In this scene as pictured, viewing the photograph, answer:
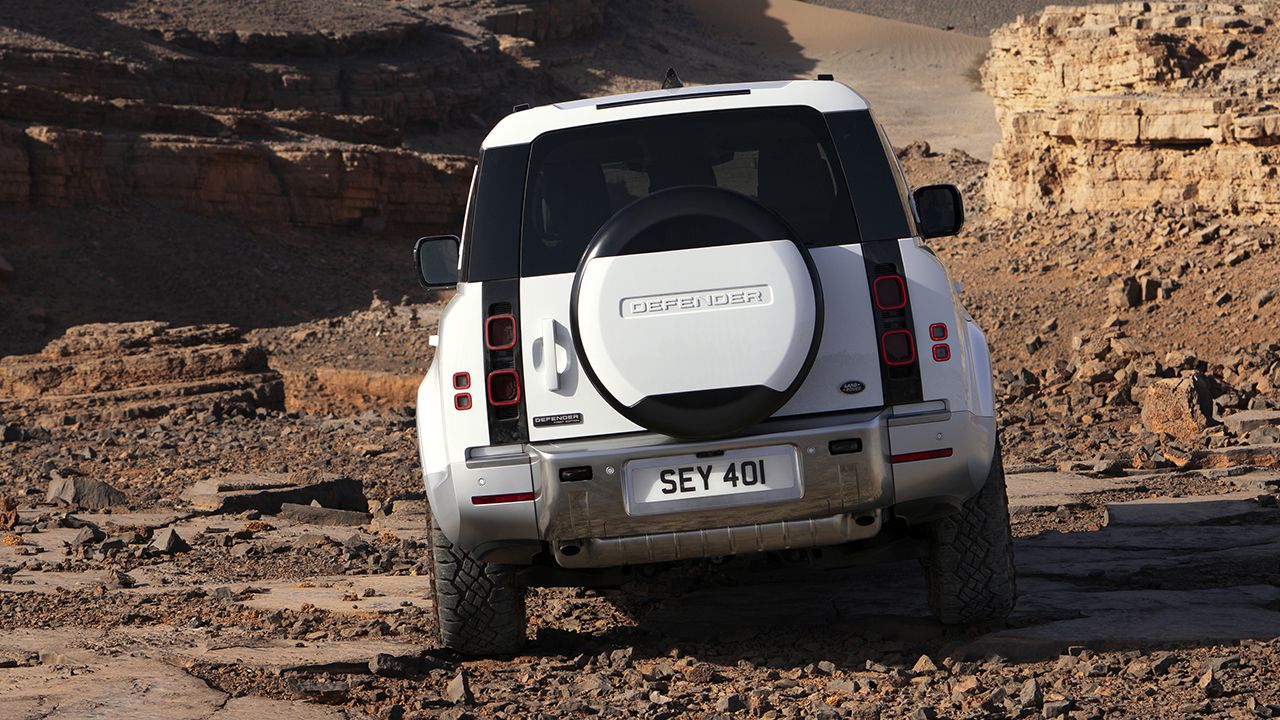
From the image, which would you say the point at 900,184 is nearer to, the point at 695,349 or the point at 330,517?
the point at 695,349

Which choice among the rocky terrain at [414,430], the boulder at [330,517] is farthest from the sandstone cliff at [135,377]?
the boulder at [330,517]

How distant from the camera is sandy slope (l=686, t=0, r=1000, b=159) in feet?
211

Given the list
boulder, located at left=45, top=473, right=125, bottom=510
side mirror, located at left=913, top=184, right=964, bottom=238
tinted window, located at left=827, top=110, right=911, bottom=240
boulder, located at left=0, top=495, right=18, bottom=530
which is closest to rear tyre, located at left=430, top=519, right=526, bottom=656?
tinted window, located at left=827, top=110, right=911, bottom=240

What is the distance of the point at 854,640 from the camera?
18.3 ft

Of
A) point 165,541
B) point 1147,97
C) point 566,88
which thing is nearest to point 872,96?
point 566,88

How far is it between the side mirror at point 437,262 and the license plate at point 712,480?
136 centimetres

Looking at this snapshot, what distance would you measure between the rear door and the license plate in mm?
166

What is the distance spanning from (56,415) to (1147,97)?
16010 mm

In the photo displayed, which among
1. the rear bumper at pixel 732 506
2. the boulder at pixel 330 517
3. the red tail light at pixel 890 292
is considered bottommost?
the boulder at pixel 330 517

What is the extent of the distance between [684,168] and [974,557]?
1.83 meters

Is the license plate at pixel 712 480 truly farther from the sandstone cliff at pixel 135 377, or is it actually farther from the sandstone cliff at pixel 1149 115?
the sandstone cliff at pixel 1149 115

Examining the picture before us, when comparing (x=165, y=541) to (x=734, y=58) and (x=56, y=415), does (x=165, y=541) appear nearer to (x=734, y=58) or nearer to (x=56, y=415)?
(x=56, y=415)

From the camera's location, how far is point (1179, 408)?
1222 centimetres

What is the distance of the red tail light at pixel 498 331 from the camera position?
493 cm
